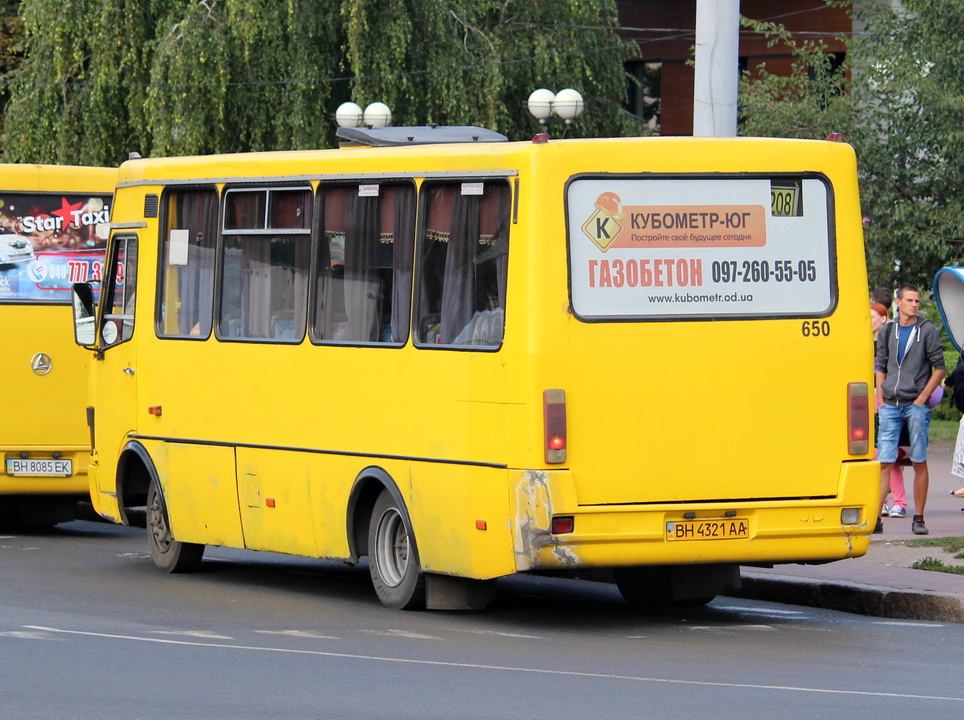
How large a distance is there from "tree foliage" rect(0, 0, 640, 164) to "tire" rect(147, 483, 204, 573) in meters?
15.6

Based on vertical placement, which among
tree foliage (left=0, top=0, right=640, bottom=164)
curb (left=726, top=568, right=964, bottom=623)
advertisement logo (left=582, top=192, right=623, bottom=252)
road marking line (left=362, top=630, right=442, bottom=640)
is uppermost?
tree foliage (left=0, top=0, right=640, bottom=164)

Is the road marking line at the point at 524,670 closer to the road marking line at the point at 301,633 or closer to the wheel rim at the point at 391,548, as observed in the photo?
the road marking line at the point at 301,633

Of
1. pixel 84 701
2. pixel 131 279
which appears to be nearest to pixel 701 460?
pixel 84 701

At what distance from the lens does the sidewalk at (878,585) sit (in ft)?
37.9

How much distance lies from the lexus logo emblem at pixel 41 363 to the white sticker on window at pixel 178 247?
3.66m

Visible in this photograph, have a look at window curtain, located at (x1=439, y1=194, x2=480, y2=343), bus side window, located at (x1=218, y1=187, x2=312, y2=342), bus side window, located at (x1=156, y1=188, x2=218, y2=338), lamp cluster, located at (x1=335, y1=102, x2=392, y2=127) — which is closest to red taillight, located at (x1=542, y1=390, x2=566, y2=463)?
window curtain, located at (x1=439, y1=194, x2=480, y2=343)

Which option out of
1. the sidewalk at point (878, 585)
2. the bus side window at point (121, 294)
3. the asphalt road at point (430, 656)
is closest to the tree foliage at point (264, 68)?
the bus side window at point (121, 294)

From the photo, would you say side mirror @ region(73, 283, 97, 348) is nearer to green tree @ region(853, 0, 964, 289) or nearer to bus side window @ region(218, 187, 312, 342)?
bus side window @ region(218, 187, 312, 342)

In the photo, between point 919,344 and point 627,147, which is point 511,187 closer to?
point 627,147

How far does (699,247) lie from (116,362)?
5069 millimetres

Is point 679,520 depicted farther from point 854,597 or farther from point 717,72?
point 717,72

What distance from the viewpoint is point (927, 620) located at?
11508 mm

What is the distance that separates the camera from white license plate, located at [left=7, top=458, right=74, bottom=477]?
53.3ft

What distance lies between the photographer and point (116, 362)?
13.8 m
